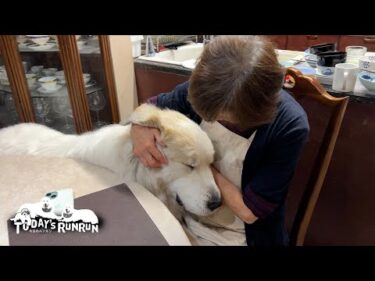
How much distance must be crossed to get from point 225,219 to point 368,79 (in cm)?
94

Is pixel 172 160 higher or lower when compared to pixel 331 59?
lower

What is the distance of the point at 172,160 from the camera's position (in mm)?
1126

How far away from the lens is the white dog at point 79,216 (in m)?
0.88

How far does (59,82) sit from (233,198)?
1742mm

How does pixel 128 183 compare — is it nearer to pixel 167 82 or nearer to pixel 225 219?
pixel 225 219

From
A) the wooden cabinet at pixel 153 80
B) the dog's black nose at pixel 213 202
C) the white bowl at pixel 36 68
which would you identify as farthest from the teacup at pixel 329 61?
the white bowl at pixel 36 68

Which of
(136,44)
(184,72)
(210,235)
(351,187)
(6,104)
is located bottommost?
(351,187)

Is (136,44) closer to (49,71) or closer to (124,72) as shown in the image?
(124,72)

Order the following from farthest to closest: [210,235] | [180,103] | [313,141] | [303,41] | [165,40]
→ [303,41]
[165,40]
[313,141]
[180,103]
[210,235]

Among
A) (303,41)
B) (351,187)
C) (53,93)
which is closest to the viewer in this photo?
(351,187)

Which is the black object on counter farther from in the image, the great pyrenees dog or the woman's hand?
the woman's hand

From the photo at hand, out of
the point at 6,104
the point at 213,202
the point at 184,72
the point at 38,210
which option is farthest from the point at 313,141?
the point at 6,104

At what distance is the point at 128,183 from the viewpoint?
1084 mm
